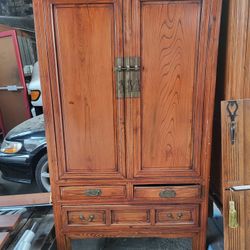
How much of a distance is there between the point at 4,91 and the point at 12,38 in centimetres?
87

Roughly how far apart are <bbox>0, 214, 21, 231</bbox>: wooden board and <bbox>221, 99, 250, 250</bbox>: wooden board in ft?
4.08

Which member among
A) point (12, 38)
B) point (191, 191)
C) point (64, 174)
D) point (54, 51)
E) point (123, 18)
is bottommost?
point (191, 191)

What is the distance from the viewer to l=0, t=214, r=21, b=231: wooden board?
Result: 151 cm

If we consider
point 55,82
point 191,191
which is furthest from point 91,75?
point 191,191

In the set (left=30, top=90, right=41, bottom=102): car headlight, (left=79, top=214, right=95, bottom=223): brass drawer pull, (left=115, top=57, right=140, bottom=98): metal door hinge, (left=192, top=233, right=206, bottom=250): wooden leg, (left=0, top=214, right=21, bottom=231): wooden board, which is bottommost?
(left=192, top=233, right=206, bottom=250): wooden leg

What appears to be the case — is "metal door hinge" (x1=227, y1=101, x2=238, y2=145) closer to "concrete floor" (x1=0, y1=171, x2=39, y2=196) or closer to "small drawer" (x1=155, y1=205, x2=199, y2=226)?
"small drawer" (x1=155, y1=205, x2=199, y2=226)

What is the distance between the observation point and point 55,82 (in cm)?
128

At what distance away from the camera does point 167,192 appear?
4.58ft

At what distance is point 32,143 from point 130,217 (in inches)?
51.1

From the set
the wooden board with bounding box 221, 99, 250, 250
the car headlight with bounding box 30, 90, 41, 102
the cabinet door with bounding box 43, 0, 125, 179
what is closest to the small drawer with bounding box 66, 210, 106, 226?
the cabinet door with bounding box 43, 0, 125, 179

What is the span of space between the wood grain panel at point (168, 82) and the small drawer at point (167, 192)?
0.41ft

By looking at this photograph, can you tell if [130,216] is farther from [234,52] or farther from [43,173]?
[43,173]

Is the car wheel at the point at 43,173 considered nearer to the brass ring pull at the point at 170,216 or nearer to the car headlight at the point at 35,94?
the brass ring pull at the point at 170,216

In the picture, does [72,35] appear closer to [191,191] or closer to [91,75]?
[91,75]
